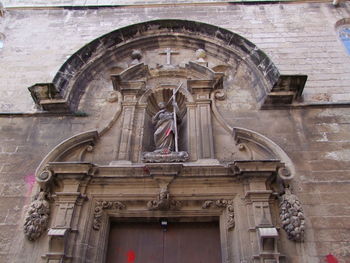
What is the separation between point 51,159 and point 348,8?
→ 26.3 ft

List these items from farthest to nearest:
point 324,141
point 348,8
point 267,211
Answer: point 348,8 → point 324,141 → point 267,211

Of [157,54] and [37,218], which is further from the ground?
[157,54]

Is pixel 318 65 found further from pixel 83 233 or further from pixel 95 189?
pixel 83 233

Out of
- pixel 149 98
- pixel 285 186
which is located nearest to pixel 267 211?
pixel 285 186

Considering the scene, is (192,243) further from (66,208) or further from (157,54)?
(157,54)

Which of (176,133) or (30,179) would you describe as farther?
(176,133)

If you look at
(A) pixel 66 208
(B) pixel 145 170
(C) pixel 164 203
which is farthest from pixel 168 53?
(A) pixel 66 208

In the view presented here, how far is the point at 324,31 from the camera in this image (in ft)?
26.5

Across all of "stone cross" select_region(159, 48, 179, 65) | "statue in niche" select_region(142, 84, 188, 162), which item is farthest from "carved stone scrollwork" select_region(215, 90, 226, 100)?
"stone cross" select_region(159, 48, 179, 65)

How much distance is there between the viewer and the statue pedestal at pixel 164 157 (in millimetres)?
5574

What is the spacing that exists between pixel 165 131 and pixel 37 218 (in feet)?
8.25

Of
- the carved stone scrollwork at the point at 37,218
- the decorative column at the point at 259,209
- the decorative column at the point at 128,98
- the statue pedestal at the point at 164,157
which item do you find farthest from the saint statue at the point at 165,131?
the carved stone scrollwork at the point at 37,218

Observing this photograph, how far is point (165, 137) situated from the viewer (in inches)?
239

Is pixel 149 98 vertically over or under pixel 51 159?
over
